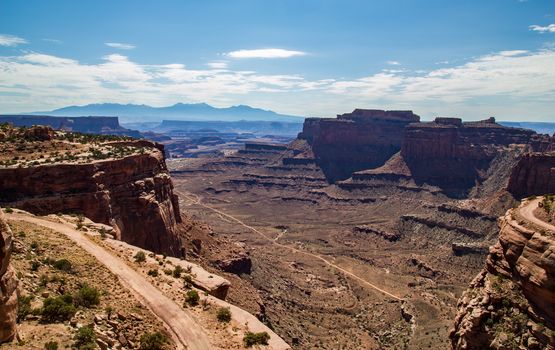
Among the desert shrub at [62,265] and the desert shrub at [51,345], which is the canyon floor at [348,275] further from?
the desert shrub at [51,345]

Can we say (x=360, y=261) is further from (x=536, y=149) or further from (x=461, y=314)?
(x=536, y=149)

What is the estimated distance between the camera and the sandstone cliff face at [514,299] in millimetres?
31234

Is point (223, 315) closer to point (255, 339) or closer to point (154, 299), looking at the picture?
point (255, 339)

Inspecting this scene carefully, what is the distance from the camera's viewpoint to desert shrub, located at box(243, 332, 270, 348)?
29094mm

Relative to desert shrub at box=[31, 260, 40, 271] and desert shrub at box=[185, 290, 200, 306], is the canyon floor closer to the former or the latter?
desert shrub at box=[185, 290, 200, 306]

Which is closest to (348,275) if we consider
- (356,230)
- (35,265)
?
(356,230)

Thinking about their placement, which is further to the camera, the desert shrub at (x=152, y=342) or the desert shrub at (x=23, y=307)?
the desert shrub at (x=152, y=342)

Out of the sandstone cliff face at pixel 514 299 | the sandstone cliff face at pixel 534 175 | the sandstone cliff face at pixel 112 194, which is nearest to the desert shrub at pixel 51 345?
the sandstone cliff face at pixel 112 194

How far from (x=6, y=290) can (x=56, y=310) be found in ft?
18.4

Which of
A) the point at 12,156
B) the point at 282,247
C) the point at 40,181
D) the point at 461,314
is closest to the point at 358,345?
the point at 461,314

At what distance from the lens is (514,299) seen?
1345 inches

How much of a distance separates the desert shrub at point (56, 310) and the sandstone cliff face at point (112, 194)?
890 inches

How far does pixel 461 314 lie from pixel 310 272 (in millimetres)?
61505

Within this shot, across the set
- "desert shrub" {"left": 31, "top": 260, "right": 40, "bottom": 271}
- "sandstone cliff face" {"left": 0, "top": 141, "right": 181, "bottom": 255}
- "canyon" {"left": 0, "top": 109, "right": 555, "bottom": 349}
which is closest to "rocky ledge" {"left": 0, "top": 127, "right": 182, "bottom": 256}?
"sandstone cliff face" {"left": 0, "top": 141, "right": 181, "bottom": 255}
